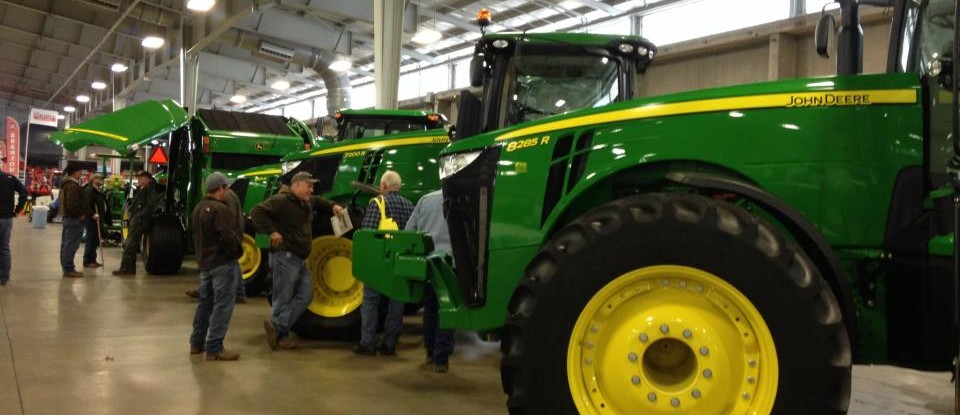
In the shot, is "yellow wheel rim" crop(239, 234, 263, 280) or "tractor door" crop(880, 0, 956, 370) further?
"yellow wheel rim" crop(239, 234, 263, 280)

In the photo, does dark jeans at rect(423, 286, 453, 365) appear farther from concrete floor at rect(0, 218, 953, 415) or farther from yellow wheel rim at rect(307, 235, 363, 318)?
yellow wheel rim at rect(307, 235, 363, 318)

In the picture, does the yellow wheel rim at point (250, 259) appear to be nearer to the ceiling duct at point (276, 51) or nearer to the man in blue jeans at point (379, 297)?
the man in blue jeans at point (379, 297)

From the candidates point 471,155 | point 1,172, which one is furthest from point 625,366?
point 1,172

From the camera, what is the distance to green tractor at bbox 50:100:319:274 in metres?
11.1

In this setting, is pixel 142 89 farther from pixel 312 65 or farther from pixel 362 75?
pixel 312 65

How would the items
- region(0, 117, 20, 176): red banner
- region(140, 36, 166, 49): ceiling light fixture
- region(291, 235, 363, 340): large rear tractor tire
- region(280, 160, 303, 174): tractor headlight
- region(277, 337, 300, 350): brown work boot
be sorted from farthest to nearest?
region(0, 117, 20, 176): red banner < region(140, 36, 166, 49): ceiling light fixture < region(280, 160, 303, 174): tractor headlight < region(291, 235, 363, 340): large rear tractor tire < region(277, 337, 300, 350): brown work boot

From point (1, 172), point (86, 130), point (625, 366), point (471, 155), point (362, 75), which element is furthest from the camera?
point (362, 75)

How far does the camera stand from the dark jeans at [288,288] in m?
6.46

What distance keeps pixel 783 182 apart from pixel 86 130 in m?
10.5

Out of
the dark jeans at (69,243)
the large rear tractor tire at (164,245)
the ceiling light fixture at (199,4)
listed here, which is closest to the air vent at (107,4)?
the ceiling light fixture at (199,4)

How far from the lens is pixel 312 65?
2086 centimetres

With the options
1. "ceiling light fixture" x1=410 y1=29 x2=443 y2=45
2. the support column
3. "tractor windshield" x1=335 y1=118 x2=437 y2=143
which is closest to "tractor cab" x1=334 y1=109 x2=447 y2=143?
"tractor windshield" x1=335 y1=118 x2=437 y2=143

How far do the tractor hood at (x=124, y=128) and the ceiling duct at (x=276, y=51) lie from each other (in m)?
9.03

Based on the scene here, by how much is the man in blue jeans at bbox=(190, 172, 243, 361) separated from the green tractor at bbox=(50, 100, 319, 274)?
560cm
